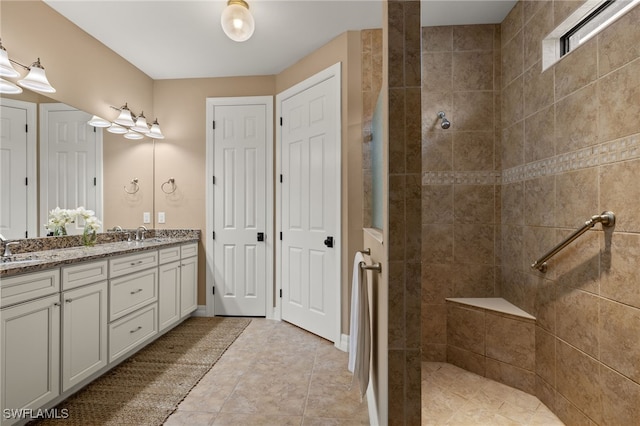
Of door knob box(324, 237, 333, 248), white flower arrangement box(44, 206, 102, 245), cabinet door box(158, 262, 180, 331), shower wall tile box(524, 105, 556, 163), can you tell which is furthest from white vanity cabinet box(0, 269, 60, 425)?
shower wall tile box(524, 105, 556, 163)

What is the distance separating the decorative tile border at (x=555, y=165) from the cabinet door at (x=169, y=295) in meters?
2.39

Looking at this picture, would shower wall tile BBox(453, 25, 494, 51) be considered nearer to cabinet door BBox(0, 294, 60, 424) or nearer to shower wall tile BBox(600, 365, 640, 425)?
shower wall tile BBox(600, 365, 640, 425)

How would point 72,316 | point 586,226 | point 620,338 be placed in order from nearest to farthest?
1. point 620,338
2. point 586,226
3. point 72,316

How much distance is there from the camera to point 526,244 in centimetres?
209

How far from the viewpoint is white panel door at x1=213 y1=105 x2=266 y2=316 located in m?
3.28

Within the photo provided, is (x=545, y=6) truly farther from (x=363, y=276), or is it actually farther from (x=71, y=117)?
(x=71, y=117)

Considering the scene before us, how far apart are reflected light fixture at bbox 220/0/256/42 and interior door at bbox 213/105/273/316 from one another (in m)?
1.23

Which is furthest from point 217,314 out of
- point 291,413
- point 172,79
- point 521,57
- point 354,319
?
point 521,57

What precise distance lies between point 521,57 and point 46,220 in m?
3.58

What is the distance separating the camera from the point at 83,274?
189 cm

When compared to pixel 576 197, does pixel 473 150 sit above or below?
above

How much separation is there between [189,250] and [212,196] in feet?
2.03

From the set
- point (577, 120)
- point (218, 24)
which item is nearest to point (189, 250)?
point (218, 24)

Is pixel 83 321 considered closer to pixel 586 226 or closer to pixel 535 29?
pixel 586 226
